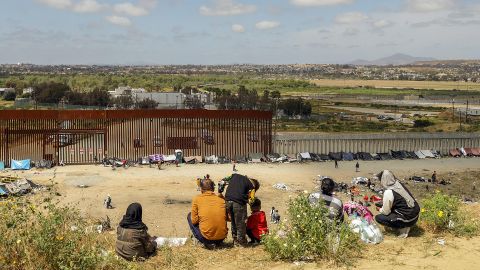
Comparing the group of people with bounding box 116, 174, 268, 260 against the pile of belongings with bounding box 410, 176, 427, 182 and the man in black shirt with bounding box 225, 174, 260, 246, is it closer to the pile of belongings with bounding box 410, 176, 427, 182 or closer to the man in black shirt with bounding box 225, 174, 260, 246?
the man in black shirt with bounding box 225, 174, 260, 246

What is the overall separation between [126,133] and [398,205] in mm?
28233

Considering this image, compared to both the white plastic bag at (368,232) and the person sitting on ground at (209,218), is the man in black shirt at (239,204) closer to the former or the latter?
the person sitting on ground at (209,218)

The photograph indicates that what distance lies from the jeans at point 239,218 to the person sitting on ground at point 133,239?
149cm

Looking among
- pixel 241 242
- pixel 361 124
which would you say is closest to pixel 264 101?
pixel 361 124

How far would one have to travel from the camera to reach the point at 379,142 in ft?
142

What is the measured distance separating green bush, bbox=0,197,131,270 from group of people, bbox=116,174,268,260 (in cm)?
149

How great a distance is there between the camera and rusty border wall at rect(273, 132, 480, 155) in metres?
41.5

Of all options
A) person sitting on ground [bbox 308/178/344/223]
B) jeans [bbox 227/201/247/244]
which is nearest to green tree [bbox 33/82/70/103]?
jeans [bbox 227/201/247/244]

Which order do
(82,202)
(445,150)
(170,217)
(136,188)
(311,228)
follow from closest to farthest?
(311,228), (170,217), (82,202), (136,188), (445,150)

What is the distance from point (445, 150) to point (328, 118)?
104ft

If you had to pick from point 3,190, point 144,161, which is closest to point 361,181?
point 144,161

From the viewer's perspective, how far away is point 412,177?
32438 mm

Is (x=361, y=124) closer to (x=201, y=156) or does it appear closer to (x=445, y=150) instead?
(x=445, y=150)

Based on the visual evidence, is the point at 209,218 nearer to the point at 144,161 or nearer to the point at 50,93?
the point at 144,161
